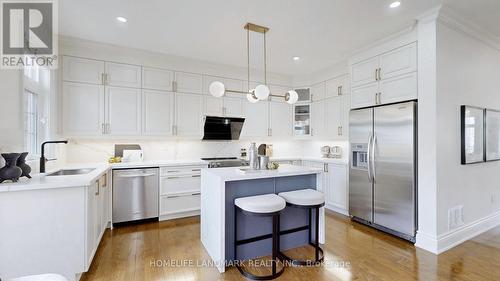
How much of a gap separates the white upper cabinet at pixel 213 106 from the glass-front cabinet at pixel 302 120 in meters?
1.72

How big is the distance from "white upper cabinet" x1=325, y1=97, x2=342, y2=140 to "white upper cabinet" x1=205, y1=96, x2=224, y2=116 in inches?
81.2

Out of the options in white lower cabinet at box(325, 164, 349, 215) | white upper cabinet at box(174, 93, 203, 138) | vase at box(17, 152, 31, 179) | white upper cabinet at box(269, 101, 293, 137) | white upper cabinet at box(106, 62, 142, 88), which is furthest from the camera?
white upper cabinet at box(269, 101, 293, 137)

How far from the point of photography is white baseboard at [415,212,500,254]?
2484mm

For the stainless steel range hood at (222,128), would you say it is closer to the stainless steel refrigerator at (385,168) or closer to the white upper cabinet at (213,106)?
the white upper cabinet at (213,106)

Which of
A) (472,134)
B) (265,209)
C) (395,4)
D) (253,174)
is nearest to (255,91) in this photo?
(253,174)

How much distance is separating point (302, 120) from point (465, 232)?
10.0ft

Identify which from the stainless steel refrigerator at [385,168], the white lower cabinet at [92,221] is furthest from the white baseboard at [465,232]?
the white lower cabinet at [92,221]

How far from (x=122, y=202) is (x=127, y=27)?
238 centimetres

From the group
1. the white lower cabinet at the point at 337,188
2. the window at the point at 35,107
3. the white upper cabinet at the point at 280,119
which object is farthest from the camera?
the white upper cabinet at the point at 280,119

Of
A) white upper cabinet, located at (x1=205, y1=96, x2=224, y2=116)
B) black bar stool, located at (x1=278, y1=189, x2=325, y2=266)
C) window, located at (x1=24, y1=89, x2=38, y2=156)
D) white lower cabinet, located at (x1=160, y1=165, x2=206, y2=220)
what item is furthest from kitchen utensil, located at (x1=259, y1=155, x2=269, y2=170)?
window, located at (x1=24, y1=89, x2=38, y2=156)

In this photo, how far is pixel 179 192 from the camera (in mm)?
3562

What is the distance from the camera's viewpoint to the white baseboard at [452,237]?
8.15 ft

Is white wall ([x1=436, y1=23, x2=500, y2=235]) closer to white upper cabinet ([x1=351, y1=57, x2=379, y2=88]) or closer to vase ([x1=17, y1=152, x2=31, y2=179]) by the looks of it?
white upper cabinet ([x1=351, y1=57, x2=379, y2=88])

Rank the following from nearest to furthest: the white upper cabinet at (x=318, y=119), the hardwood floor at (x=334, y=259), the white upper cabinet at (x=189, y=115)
A: the hardwood floor at (x=334, y=259) < the white upper cabinet at (x=189, y=115) < the white upper cabinet at (x=318, y=119)
